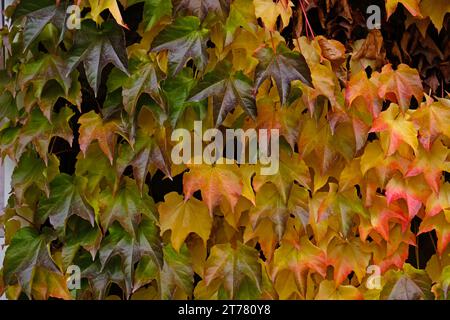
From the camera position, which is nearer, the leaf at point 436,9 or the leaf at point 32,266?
the leaf at point 32,266

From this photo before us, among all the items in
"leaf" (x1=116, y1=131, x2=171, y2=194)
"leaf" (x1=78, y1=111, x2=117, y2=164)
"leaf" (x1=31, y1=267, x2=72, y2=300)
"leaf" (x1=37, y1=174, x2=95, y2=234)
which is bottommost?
"leaf" (x1=31, y1=267, x2=72, y2=300)

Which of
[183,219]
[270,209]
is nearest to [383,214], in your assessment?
[270,209]

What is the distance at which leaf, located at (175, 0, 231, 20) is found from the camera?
1475 millimetres

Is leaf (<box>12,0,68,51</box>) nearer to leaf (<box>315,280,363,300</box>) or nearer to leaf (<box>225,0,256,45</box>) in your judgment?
leaf (<box>225,0,256,45</box>)

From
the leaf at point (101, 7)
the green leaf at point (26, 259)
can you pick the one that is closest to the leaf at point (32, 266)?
the green leaf at point (26, 259)

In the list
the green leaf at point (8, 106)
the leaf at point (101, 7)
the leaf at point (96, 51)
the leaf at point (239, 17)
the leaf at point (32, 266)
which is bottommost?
the leaf at point (32, 266)

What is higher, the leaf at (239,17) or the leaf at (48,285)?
the leaf at (239,17)

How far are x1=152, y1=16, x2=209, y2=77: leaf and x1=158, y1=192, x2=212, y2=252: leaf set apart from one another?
34cm

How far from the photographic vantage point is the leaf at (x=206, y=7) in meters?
1.47

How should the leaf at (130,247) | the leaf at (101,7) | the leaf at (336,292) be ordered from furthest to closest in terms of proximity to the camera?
the leaf at (336,292) < the leaf at (130,247) < the leaf at (101,7)

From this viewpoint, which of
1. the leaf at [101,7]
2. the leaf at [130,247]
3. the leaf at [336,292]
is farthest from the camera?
the leaf at [336,292]

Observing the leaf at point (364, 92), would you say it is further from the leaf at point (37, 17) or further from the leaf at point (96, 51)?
the leaf at point (37, 17)

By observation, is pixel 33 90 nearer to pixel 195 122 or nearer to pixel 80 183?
pixel 80 183

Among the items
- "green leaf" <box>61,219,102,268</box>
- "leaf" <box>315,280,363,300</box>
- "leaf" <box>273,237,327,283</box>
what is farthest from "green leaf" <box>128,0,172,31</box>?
"leaf" <box>315,280,363,300</box>
